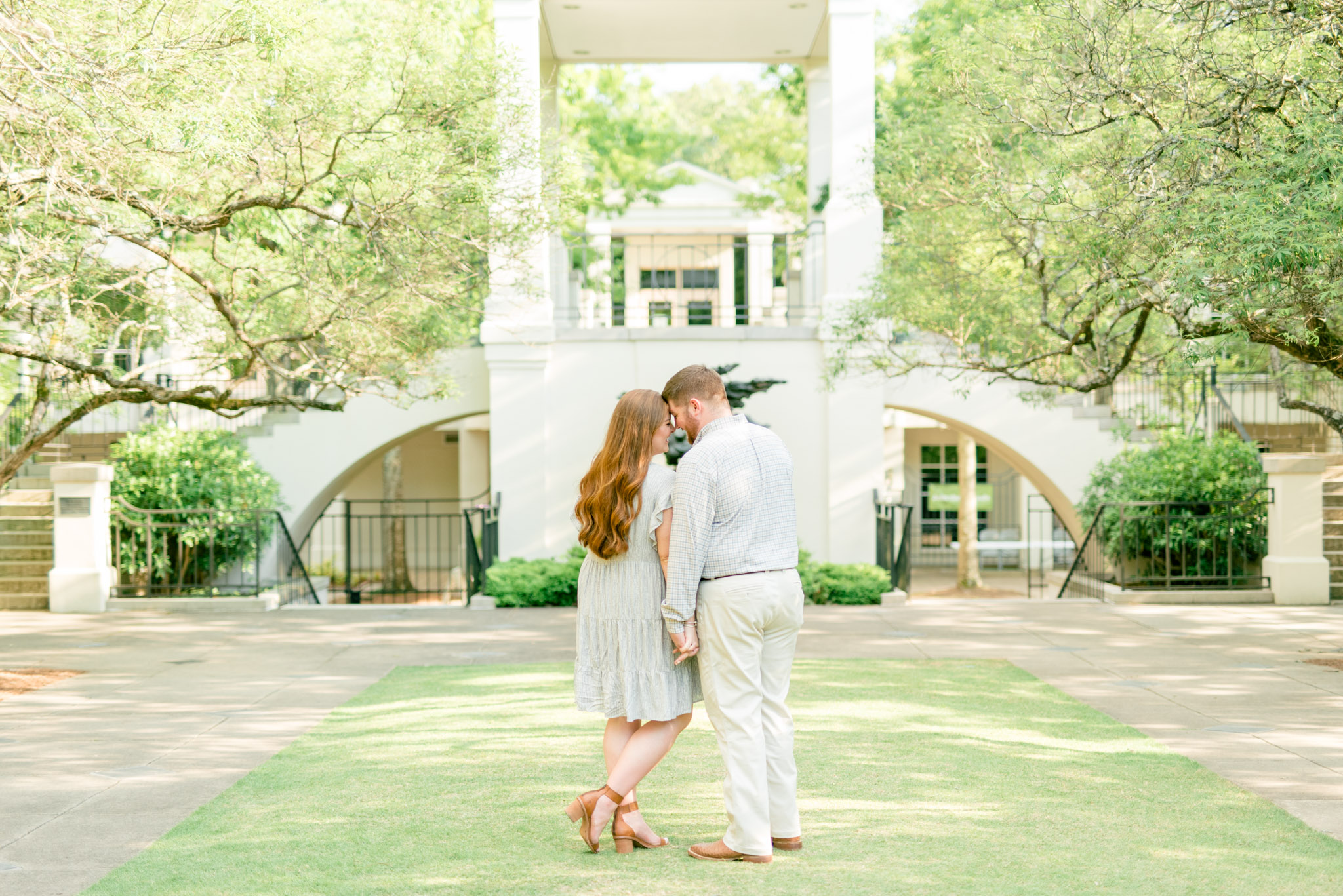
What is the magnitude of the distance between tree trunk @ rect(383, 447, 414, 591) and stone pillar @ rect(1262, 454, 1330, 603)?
12095 millimetres

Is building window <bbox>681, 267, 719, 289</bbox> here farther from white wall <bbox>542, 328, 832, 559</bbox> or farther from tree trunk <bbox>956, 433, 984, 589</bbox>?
white wall <bbox>542, 328, 832, 559</bbox>

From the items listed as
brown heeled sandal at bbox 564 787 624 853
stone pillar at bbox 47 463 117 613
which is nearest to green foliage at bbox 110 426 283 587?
stone pillar at bbox 47 463 117 613

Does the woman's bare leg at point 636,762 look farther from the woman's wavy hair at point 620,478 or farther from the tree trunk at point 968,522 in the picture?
the tree trunk at point 968,522

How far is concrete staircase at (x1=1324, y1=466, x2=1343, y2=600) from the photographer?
13.0 metres

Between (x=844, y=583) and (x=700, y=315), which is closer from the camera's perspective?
(x=844, y=583)

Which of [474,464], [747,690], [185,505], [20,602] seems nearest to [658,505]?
[747,690]

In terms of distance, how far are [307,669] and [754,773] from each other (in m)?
5.69

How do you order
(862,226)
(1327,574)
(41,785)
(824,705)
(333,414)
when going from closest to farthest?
(41,785) → (824,705) → (1327,574) → (862,226) → (333,414)

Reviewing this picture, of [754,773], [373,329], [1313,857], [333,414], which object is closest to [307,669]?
[373,329]

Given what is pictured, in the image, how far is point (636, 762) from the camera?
444 cm

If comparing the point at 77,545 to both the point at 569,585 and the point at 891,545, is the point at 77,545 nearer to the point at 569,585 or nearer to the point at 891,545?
the point at 569,585

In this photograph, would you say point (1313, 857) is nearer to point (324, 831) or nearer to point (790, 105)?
point (324, 831)

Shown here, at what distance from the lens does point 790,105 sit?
73.2 feet

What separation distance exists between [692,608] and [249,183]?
6.06 metres
